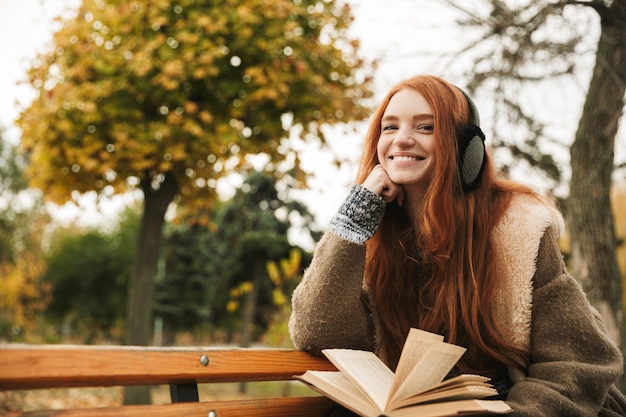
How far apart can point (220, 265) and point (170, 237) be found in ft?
7.26

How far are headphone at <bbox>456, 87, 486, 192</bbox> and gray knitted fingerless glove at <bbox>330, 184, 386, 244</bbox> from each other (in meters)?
0.29

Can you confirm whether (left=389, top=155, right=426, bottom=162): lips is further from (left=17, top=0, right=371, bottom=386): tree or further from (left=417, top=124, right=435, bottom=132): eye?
(left=17, top=0, right=371, bottom=386): tree

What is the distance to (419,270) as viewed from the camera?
2.25m

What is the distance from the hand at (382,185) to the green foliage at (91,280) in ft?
87.1

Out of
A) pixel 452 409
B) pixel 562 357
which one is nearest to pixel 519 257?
pixel 562 357

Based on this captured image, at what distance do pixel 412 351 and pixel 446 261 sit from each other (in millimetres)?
536

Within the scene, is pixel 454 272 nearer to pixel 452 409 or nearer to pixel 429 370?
pixel 429 370

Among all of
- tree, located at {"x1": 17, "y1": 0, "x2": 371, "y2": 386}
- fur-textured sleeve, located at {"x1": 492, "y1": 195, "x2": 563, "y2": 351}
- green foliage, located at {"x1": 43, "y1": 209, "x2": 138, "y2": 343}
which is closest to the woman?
fur-textured sleeve, located at {"x1": 492, "y1": 195, "x2": 563, "y2": 351}

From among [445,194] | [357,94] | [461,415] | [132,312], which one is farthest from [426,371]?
[132,312]

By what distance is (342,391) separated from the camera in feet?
5.31

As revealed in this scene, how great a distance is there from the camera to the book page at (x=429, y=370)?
1.54m

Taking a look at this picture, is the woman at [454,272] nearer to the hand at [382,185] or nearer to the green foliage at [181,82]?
the hand at [382,185]

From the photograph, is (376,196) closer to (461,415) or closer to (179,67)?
(461,415)

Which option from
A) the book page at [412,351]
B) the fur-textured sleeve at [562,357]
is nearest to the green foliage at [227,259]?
the fur-textured sleeve at [562,357]
